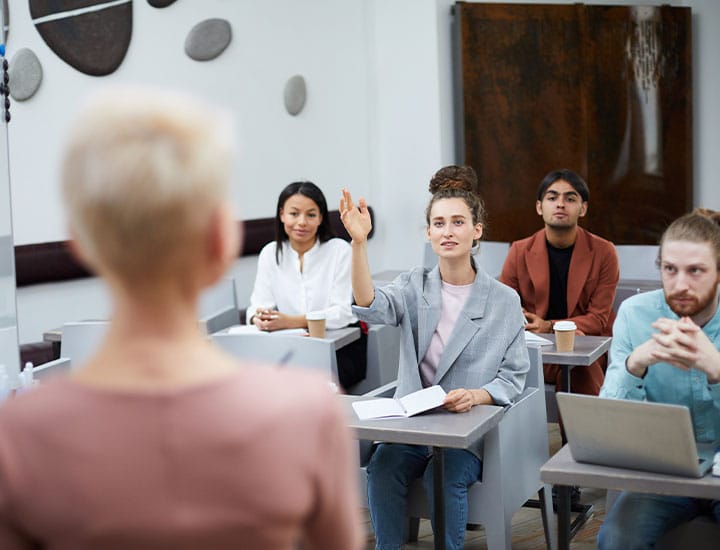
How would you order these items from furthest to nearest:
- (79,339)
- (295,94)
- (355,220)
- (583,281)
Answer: (295,94) < (583,281) < (79,339) < (355,220)

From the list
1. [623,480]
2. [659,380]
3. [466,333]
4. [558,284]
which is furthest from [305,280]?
[623,480]

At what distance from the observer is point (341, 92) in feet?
23.3

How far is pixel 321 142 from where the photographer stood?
276 inches

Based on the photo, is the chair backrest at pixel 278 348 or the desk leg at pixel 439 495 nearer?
the desk leg at pixel 439 495

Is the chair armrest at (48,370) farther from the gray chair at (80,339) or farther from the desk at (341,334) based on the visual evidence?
the desk at (341,334)

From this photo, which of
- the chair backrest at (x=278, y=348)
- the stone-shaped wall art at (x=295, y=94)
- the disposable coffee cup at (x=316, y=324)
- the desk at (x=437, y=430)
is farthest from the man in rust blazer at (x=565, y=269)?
the stone-shaped wall art at (x=295, y=94)

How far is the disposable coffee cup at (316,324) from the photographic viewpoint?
162 inches

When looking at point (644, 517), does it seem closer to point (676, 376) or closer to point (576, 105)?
point (676, 376)

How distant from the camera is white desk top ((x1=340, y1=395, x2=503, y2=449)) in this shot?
8.62ft

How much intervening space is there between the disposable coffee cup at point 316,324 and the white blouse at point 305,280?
1.87 ft

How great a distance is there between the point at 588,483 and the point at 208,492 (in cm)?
160

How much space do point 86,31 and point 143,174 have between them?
5.11 meters

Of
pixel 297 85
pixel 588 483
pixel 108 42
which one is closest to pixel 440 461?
pixel 588 483

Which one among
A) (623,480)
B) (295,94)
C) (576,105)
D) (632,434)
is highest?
(295,94)
